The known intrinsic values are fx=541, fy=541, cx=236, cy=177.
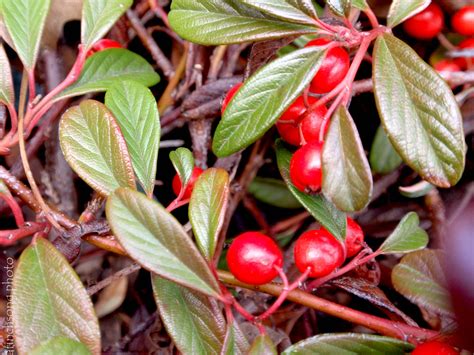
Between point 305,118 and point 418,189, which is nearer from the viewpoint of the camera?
point 305,118

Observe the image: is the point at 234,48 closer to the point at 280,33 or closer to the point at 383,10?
the point at 383,10

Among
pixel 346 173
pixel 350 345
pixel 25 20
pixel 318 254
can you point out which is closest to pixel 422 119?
pixel 346 173

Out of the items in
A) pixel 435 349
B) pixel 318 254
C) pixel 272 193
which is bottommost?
pixel 272 193

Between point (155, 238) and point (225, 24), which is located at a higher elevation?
point (225, 24)

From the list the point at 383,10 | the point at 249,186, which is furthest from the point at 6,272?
the point at 383,10

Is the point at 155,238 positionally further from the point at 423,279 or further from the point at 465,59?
the point at 465,59

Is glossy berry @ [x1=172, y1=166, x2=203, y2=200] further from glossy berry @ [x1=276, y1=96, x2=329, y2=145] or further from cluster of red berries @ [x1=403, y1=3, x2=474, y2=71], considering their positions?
cluster of red berries @ [x1=403, y1=3, x2=474, y2=71]

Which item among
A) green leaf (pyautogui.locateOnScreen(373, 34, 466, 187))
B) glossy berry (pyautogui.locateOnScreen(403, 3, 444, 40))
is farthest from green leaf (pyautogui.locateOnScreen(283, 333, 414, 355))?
glossy berry (pyautogui.locateOnScreen(403, 3, 444, 40))
